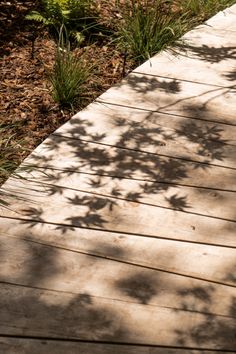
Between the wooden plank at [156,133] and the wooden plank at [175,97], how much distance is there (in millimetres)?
A: 95

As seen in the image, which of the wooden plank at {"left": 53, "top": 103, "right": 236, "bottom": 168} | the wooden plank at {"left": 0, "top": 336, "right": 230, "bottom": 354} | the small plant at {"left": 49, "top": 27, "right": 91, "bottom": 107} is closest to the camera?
the wooden plank at {"left": 0, "top": 336, "right": 230, "bottom": 354}

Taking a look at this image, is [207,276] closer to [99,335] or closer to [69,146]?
[99,335]

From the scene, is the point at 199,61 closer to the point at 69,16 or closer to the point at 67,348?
the point at 69,16

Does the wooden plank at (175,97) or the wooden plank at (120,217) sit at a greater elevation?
the wooden plank at (175,97)

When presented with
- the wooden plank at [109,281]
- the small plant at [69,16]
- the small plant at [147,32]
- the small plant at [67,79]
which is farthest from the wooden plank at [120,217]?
the small plant at [69,16]

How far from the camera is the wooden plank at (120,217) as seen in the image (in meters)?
3.13

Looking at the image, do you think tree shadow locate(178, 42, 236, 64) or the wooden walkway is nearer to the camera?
the wooden walkway

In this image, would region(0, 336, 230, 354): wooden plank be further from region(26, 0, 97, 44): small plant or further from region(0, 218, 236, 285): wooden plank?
region(26, 0, 97, 44): small plant

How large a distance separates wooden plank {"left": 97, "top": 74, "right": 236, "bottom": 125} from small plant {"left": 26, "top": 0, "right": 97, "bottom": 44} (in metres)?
0.99

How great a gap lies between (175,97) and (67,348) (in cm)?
235

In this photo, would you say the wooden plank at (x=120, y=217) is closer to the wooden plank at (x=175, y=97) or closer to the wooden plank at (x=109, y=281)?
the wooden plank at (x=109, y=281)

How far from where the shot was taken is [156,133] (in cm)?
394

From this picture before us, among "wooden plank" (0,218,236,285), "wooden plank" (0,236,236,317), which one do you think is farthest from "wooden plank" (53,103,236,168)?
"wooden plank" (0,236,236,317)

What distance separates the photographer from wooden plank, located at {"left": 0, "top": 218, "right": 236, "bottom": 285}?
2.91 metres
